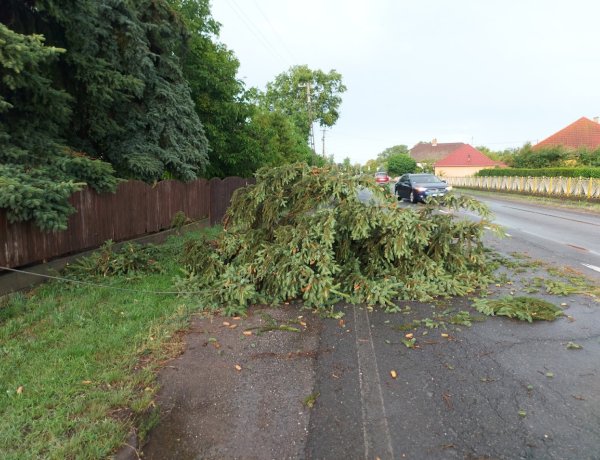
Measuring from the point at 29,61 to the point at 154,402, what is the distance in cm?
481

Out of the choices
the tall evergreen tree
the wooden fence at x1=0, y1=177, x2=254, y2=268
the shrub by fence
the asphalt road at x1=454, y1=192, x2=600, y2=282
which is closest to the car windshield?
the asphalt road at x1=454, y1=192, x2=600, y2=282

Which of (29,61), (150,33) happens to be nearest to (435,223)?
(29,61)

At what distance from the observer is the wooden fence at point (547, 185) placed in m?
22.6

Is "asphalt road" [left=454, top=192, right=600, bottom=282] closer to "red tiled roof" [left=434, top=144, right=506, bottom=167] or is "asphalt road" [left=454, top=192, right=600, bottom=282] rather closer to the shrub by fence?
the shrub by fence

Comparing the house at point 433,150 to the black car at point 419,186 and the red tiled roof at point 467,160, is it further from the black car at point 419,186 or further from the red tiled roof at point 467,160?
the black car at point 419,186

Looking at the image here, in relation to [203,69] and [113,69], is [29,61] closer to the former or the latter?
[113,69]

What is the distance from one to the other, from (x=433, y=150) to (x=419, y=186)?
3396 inches

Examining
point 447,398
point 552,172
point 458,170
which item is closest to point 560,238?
point 447,398

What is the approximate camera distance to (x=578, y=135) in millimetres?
42250

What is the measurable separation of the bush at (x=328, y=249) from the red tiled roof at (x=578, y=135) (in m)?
41.2

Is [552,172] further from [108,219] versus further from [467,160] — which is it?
[467,160]

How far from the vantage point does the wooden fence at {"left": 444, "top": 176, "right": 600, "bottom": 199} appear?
888 inches

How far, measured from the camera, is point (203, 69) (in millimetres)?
13586

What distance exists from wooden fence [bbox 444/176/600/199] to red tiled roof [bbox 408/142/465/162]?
63.0m
